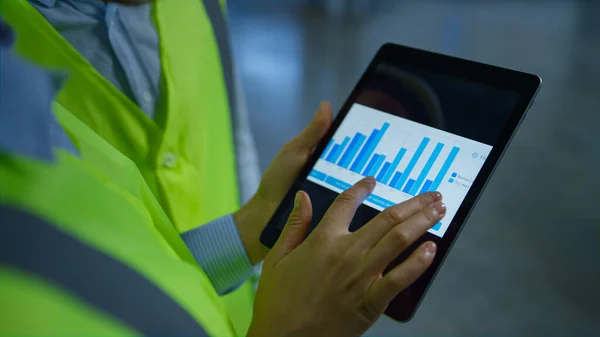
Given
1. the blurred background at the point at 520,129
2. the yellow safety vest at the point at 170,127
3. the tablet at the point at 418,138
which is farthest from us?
the blurred background at the point at 520,129

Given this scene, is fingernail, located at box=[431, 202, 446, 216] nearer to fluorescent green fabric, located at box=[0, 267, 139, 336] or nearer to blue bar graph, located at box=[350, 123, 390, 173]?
blue bar graph, located at box=[350, 123, 390, 173]

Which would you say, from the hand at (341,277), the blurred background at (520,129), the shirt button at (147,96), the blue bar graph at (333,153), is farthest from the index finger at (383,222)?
the blurred background at (520,129)

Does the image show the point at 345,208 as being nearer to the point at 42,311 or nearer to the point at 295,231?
the point at 295,231

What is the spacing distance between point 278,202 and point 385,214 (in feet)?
0.93

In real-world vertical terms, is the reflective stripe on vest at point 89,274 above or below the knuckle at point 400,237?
below

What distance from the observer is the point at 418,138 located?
0.69 meters

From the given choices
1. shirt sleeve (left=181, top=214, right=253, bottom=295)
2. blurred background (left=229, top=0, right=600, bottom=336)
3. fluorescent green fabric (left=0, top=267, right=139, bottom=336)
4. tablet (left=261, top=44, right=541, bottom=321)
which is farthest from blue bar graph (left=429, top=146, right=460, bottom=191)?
blurred background (left=229, top=0, right=600, bottom=336)

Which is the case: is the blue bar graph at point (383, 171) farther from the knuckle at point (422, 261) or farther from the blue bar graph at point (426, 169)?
the knuckle at point (422, 261)

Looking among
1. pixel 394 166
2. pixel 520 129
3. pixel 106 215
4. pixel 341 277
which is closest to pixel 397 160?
pixel 394 166

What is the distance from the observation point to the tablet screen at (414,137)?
0.65 m

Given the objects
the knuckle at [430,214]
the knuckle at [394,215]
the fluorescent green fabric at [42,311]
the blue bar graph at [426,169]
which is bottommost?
the fluorescent green fabric at [42,311]

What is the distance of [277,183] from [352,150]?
12 centimetres

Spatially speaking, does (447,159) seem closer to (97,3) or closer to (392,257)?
(392,257)

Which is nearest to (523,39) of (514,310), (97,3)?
(514,310)
